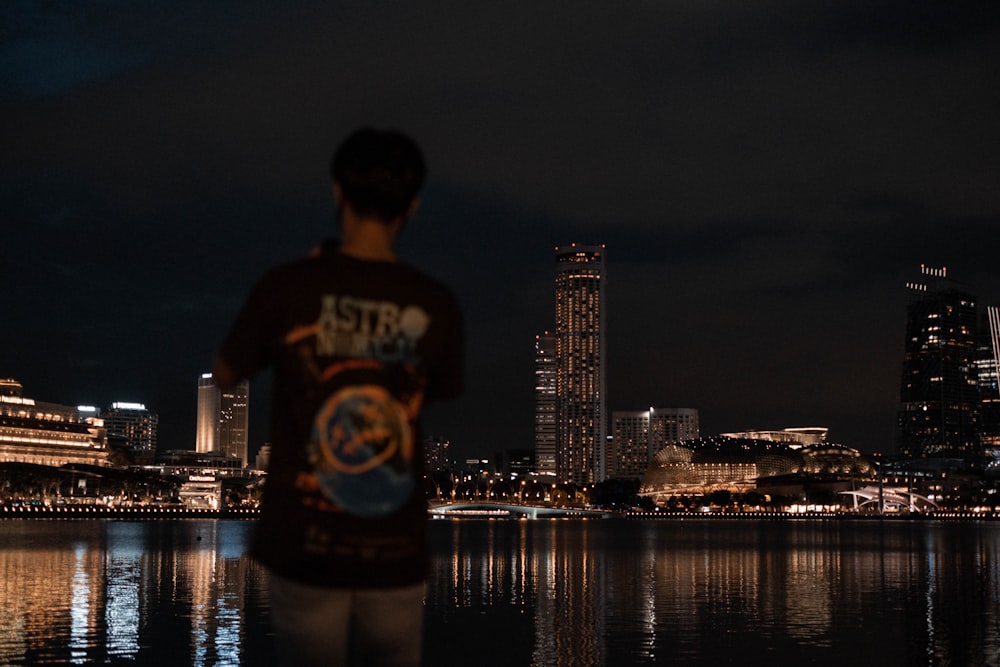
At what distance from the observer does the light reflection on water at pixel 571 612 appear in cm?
2734

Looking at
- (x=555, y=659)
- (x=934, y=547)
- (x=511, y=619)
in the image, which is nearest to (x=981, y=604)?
(x=511, y=619)

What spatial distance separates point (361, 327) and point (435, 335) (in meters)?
0.33

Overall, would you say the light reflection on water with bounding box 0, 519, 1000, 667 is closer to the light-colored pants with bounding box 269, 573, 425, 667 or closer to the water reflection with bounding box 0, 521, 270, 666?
the water reflection with bounding box 0, 521, 270, 666

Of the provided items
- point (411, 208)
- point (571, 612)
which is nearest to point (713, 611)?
point (571, 612)

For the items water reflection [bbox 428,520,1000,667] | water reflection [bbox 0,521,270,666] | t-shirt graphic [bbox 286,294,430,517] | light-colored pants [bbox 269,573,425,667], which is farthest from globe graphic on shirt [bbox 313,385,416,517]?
water reflection [bbox 428,520,1000,667]

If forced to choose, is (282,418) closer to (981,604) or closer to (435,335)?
(435,335)

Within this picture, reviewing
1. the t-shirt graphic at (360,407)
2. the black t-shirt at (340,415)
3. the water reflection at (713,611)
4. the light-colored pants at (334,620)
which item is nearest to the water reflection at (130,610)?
the water reflection at (713,611)

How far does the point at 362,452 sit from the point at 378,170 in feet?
3.45

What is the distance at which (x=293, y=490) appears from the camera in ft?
13.7

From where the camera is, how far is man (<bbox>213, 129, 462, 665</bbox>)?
415cm

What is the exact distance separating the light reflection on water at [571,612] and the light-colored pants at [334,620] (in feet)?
72.7

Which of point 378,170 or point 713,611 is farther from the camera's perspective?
point 713,611

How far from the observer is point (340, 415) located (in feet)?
A: 13.7

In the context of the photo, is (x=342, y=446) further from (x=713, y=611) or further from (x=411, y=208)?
(x=713, y=611)
